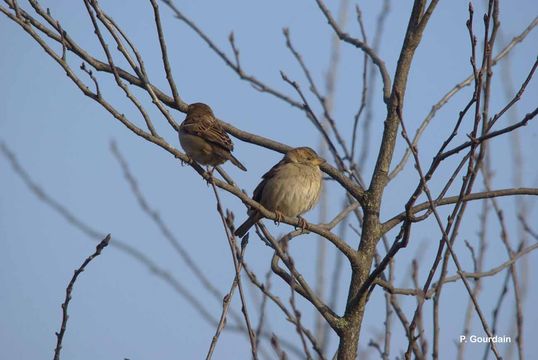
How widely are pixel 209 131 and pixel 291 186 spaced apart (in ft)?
2.98

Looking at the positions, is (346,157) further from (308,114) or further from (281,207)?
(281,207)

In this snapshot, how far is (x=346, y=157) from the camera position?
5.60 metres

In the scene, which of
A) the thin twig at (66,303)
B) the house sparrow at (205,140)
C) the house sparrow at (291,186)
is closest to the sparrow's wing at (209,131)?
the house sparrow at (205,140)

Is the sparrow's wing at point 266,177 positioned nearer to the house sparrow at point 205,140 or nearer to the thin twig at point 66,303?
the house sparrow at point 205,140

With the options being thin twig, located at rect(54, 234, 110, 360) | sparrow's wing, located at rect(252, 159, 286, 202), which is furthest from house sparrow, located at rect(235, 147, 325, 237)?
thin twig, located at rect(54, 234, 110, 360)

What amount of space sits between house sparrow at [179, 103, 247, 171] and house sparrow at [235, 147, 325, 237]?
538 mm

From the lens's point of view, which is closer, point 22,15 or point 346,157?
point 22,15

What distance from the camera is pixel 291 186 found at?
262 inches

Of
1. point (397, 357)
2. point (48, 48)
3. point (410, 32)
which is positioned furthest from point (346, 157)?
point (48, 48)

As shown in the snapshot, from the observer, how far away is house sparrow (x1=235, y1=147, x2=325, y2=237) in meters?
6.62

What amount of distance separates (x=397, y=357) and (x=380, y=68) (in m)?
2.05

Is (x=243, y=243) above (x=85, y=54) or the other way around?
the other way around

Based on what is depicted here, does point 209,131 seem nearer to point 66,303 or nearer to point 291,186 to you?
point 291,186

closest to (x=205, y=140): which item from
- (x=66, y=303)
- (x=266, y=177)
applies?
(x=266, y=177)
